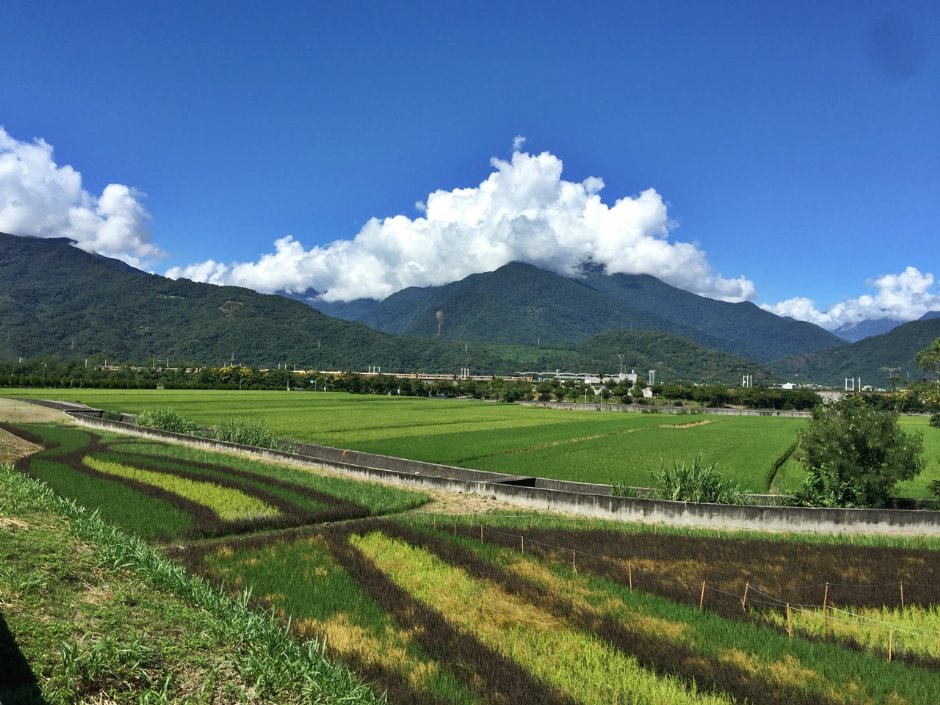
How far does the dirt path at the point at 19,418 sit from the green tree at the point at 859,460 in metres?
34.8

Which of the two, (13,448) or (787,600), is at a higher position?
(787,600)

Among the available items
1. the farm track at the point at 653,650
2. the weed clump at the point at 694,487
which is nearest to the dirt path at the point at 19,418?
the farm track at the point at 653,650

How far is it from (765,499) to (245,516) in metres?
20.2

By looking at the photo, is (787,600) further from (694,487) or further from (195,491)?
(195,491)

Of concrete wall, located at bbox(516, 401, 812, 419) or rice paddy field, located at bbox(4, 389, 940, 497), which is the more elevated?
rice paddy field, located at bbox(4, 389, 940, 497)

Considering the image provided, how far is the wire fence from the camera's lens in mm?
10148

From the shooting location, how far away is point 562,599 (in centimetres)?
1133

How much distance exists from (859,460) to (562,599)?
18.3 meters

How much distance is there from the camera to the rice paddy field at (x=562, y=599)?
8148 millimetres

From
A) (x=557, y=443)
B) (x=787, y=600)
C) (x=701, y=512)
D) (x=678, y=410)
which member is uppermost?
(x=787, y=600)

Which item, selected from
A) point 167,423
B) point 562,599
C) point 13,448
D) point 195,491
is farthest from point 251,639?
point 167,423

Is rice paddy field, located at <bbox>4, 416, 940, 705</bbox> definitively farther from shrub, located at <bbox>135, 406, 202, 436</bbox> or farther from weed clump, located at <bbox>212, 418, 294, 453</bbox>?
shrub, located at <bbox>135, 406, 202, 436</bbox>

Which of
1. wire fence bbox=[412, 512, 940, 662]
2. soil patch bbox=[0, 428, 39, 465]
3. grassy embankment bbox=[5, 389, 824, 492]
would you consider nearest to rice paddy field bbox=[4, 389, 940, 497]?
grassy embankment bbox=[5, 389, 824, 492]

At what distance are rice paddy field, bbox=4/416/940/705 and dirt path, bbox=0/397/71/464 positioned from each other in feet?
36.7
